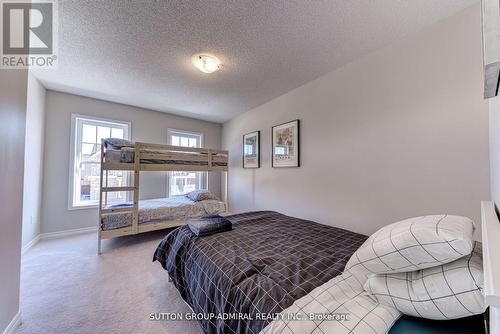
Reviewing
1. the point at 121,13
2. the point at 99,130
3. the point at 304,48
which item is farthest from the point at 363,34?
the point at 99,130

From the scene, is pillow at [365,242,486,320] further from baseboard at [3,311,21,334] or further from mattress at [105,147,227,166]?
mattress at [105,147,227,166]

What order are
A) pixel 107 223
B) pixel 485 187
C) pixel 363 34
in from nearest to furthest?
1. pixel 485 187
2. pixel 363 34
3. pixel 107 223

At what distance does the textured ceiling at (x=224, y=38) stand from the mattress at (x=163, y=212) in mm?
1970

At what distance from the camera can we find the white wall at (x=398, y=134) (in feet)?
4.84

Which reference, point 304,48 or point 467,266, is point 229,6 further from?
point 467,266

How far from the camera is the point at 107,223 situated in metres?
2.70

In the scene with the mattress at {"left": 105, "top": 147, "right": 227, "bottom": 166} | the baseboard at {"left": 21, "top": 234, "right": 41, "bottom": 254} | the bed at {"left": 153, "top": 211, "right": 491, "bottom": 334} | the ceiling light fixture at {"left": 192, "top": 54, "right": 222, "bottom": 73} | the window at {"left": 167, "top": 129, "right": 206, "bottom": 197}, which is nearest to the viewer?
the bed at {"left": 153, "top": 211, "right": 491, "bottom": 334}

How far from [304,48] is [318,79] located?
27.3 inches

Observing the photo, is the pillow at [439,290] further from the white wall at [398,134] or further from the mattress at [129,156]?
the mattress at [129,156]

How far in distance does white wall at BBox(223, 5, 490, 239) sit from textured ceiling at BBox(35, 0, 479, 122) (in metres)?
0.23

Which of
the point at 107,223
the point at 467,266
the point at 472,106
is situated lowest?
the point at 107,223

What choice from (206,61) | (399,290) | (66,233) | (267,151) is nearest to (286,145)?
(267,151)

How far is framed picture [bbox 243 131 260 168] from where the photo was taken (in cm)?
363

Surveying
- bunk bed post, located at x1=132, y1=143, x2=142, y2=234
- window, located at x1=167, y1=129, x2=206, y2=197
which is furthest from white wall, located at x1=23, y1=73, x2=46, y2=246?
window, located at x1=167, y1=129, x2=206, y2=197
